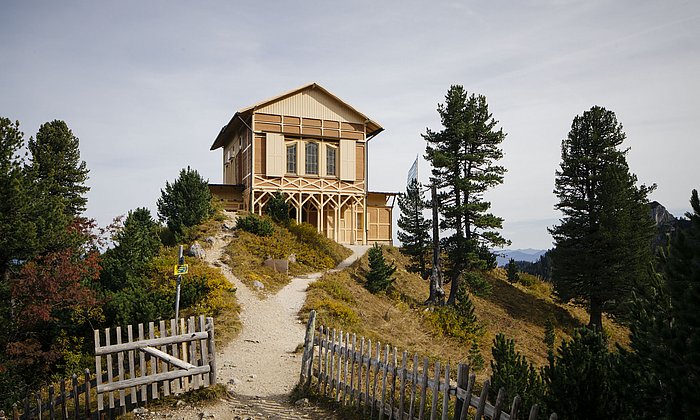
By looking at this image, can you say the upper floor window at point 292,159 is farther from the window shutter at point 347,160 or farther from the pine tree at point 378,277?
the pine tree at point 378,277

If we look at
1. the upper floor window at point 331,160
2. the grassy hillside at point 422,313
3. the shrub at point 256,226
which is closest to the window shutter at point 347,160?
the upper floor window at point 331,160

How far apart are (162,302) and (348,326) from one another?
255 inches

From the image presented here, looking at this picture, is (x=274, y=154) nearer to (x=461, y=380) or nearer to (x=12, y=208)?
(x=12, y=208)

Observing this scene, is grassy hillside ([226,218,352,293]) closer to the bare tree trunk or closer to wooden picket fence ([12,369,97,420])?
the bare tree trunk

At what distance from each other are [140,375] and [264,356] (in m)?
5.10

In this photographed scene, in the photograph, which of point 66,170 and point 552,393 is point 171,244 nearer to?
point 66,170

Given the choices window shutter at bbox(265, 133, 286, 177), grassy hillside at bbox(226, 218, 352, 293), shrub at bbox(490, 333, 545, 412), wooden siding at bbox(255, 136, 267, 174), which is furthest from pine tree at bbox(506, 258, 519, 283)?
shrub at bbox(490, 333, 545, 412)

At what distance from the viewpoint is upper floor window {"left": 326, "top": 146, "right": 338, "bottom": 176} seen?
1473 inches

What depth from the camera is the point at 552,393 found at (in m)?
6.16

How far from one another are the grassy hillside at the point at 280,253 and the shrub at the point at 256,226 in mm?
348

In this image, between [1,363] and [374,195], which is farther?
[374,195]

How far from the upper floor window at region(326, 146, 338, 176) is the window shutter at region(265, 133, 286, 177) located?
11.3 feet

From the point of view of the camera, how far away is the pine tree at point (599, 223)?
2761 centimetres

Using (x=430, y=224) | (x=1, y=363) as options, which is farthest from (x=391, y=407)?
(x=430, y=224)
